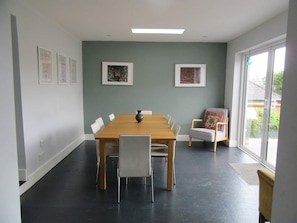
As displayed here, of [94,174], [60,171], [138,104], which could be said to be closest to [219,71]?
[138,104]

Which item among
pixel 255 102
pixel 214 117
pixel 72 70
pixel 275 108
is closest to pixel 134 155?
pixel 275 108

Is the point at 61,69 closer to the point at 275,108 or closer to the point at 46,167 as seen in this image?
the point at 46,167

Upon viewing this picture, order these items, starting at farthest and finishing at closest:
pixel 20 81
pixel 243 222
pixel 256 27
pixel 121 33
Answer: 1. pixel 121 33
2. pixel 256 27
3. pixel 20 81
4. pixel 243 222

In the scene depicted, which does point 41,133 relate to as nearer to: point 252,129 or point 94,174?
point 94,174

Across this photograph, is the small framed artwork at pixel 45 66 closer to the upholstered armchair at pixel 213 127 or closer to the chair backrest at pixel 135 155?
the chair backrest at pixel 135 155

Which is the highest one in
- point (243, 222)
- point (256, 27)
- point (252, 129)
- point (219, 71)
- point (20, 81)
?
point (256, 27)

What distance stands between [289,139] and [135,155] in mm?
1697

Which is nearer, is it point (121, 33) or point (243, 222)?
point (243, 222)

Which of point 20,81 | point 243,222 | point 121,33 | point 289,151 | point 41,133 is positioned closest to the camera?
point 289,151

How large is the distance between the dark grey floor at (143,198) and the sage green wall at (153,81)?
198 centimetres

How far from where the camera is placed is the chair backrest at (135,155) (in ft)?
8.18

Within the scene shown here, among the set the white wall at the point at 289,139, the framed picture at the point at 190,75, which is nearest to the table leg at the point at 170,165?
the white wall at the point at 289,139

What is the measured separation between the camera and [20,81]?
9.07 feet

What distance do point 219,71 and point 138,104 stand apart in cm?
220
